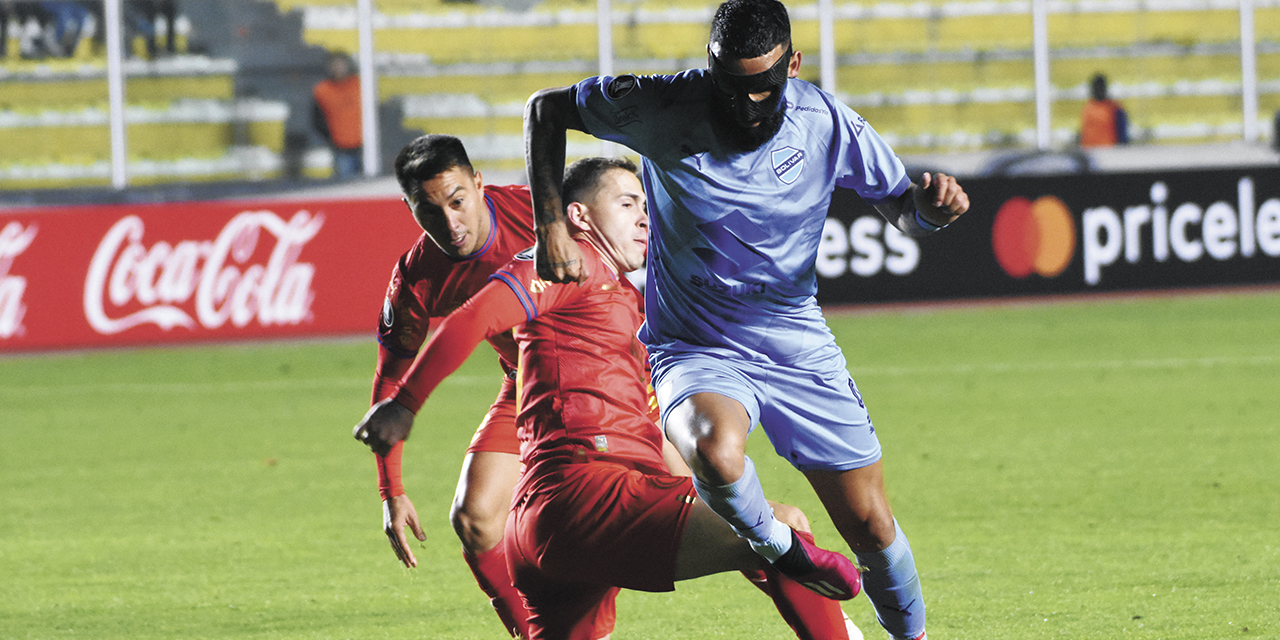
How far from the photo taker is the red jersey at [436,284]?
4301mm

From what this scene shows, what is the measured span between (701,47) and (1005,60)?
317cm

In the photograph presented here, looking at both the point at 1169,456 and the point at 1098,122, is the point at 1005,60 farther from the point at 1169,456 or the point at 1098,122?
the point at 1169,456

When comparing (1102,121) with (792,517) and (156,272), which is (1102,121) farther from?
(792,517)

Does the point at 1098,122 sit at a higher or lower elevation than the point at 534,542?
higher

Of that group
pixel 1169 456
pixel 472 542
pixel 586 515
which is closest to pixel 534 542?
pixel 586 515

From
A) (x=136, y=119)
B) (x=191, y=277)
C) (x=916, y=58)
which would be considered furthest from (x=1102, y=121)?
(x=136, y=119)

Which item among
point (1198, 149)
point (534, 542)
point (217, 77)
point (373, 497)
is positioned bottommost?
point (373, 497)

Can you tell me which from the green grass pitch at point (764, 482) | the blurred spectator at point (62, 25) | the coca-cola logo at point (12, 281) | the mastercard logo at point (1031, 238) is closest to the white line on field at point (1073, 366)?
the green grass pitch at point (764, 482)

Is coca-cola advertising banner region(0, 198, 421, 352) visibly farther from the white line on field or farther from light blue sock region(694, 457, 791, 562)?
light blue sock region(694, 457, 791, 562)

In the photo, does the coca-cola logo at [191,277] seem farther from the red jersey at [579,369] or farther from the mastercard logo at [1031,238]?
the red jersey at [579,369]

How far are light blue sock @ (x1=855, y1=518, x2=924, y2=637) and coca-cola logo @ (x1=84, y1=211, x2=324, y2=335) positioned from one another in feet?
30.7

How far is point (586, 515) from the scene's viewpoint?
350 cm

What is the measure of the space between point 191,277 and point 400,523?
8.88 m

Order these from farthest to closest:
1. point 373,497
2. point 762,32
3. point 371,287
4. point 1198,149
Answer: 1. point 1198,149
2. point 371,287
3. point 373,497
4. point 762,32
